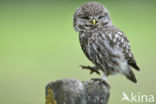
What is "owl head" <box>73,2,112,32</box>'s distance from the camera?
17.8 ft

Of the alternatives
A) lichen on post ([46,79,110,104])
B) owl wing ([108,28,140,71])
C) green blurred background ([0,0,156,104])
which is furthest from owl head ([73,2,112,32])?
green blurred background ([0,0,156,104])

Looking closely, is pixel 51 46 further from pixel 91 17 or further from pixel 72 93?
pixel 72 93

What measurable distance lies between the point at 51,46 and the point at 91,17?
5346 millimetres

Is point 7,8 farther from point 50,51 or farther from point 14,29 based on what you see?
point 50,51

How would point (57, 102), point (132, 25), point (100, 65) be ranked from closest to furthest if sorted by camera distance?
point (57, 102) → point (100, 65) → point (132, 25)

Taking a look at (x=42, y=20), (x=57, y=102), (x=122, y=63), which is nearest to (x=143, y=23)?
(x=42, y=20)

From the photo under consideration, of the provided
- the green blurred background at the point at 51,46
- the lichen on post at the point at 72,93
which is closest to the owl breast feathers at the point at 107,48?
the lichen on post at the point at 72,93

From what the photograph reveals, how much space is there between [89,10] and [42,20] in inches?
274

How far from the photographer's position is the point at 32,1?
14.2m

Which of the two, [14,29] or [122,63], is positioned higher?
[14,29]

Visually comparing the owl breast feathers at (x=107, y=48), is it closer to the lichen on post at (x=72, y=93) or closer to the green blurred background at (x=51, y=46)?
the lichen on post at (x=72, y=93)

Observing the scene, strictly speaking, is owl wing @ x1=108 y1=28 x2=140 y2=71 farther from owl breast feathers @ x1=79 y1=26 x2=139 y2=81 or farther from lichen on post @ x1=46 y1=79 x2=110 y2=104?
lichen on post @ x1=46 y1=79 x2=110 y2=104

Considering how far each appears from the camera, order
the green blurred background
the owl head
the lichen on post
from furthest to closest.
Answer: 1. the green blurred background
2. the owl head
3. the lichen on post

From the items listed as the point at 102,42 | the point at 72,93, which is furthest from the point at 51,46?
the point at 72,93
